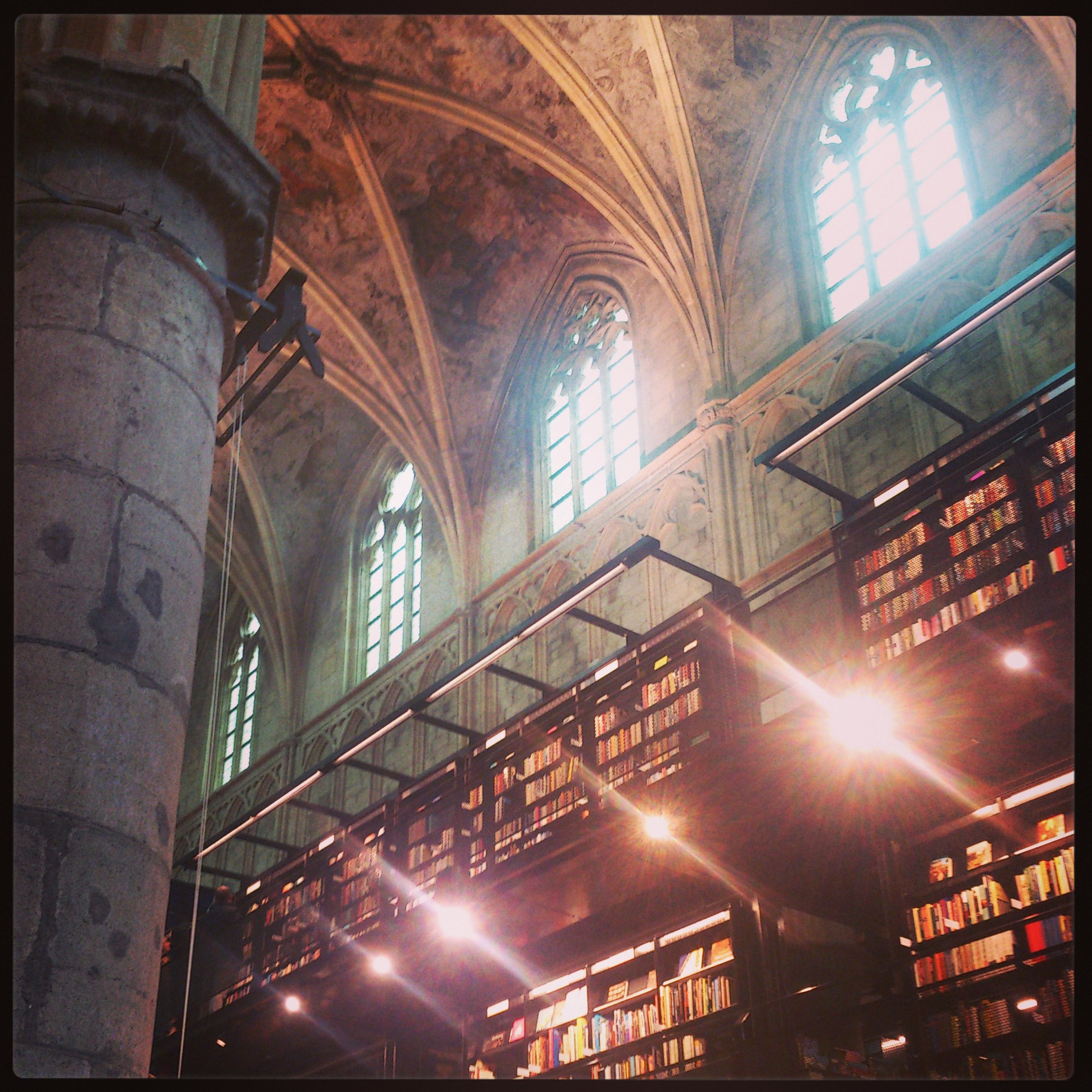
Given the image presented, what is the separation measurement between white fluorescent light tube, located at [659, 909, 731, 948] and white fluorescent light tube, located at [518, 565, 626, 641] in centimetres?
245

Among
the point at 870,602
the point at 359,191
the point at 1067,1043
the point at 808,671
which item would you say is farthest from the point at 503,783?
the point at 359,191

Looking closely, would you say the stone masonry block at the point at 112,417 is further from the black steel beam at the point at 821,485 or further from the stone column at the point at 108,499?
the black steel beam at the point at 821,485

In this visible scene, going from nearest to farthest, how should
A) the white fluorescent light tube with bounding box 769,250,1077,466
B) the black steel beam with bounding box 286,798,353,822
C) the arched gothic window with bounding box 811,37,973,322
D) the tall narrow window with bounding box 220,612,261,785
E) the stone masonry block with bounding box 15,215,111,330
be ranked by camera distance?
the stone masonry block with bounding box 15,215,111,330 → the white fluorescent light tube with bounding box 769,250,1077,466 → the arched gothic window with bounding box 811,37,973,322 → the black steel beam with bounding box 286,798,353,822 → the tall narrow window with bounding box 220,612,261,785

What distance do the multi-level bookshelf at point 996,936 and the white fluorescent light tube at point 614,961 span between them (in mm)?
2428

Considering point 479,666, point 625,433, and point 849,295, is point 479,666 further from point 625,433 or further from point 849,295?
point 849,295

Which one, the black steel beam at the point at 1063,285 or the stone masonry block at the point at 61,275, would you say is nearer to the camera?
the stone masonry block at the point at 61,275

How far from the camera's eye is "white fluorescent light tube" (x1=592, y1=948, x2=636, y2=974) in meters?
9.48

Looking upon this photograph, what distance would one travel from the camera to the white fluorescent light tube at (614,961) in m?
9.48

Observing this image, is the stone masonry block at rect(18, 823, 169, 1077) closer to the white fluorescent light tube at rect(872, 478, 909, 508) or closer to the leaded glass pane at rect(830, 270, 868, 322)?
the white fluorescent light tube at rect(872, 478, 909, 508)

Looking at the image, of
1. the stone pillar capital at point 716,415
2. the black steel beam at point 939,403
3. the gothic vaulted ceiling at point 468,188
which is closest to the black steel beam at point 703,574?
the stone pillar capital at point 716,415

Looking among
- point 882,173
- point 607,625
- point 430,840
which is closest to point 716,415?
point 607,625

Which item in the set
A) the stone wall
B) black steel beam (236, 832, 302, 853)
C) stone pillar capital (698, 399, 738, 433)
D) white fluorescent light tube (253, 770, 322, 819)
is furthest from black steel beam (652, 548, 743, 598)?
black steel beam (236, 832, 302, 853)

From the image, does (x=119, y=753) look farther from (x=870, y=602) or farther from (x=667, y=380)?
(x=667, y=380)

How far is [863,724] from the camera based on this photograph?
300 inches
